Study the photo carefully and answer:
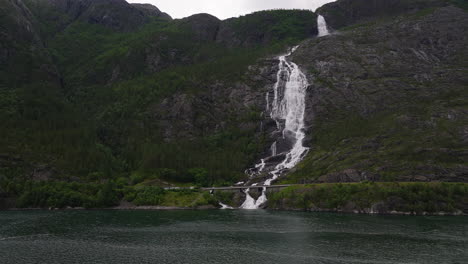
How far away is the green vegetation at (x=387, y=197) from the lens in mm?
105500

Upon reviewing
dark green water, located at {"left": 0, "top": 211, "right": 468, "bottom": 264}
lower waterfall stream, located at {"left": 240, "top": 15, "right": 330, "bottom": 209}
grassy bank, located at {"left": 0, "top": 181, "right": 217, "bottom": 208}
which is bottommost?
dark green water, located at {"left": 0, "top": 211, "right": 468, "bottom": 264}

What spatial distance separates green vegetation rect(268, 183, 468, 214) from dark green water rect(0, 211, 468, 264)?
8.19 m

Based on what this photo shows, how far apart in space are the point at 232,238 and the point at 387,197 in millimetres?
52937

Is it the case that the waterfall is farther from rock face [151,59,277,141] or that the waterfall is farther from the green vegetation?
the green vegetation

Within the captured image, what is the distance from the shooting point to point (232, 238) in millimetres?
74312

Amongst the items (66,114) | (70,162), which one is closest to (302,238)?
(70,162)

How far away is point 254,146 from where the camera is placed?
172m

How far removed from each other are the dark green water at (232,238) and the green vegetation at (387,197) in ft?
26.9

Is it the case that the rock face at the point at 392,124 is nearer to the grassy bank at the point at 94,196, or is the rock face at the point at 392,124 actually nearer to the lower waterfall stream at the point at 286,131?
the lower waterfall stream at the point at 286,131

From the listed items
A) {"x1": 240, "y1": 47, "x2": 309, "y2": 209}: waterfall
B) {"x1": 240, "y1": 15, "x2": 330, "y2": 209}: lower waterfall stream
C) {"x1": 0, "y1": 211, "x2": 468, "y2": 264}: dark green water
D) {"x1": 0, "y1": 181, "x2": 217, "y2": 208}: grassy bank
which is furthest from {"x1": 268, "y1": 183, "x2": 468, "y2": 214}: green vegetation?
{"x1": 0, "y1": 181, "x2": 217, "y2": 208}: grassy bank

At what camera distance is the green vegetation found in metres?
106

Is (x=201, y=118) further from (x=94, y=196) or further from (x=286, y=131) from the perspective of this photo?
(x=94, y=196)

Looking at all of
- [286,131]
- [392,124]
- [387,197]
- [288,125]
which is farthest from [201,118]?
[387,197]

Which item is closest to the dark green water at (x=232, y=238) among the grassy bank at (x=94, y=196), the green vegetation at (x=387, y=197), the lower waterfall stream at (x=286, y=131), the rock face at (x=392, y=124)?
the green vegetation at (x=387, y=197)
